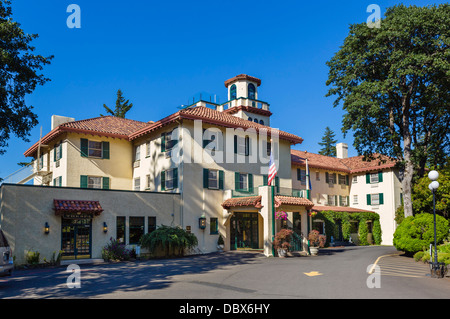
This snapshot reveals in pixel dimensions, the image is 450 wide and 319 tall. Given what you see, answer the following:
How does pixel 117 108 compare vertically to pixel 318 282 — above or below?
above

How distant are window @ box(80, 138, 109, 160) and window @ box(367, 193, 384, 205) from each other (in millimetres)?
26975

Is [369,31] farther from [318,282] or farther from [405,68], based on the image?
[318,282]

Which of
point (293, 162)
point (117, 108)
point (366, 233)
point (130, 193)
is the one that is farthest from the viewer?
point (117, 108)

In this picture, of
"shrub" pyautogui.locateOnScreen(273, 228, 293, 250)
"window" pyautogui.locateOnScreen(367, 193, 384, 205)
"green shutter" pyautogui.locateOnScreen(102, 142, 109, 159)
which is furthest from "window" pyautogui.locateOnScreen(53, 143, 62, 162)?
"window" pyautogui.locateOnScreen(367, 193, 384, 205)

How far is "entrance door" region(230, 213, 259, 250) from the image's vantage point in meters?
28.3

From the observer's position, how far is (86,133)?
28.7 m

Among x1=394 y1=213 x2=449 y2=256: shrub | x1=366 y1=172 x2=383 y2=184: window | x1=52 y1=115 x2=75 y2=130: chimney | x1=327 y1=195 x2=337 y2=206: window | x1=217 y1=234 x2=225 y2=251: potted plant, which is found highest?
x1=52 y1=115 x2=75 y2=130: chimney

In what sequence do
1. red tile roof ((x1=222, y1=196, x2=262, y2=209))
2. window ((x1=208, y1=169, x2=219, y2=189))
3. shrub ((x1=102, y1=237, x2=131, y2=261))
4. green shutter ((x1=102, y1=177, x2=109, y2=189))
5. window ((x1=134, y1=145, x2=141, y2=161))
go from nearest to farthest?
shrub ((x1=102, y1=237, x2=131, y2=261)), red tile roof ((x1=222, y1=196, x2=262, y2=209)), window ((x1=208, y1=169, x2=219, y2=189)), green shutter ((x1=102, y1=177, x2=109, y2=189)), window ((x1=134, y1=145, x2=141, y2=161))

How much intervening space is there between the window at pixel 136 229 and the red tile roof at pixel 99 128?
26.5 ft

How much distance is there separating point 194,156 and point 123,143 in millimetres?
7709

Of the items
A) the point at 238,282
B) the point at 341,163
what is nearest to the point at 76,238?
the point at 238,282

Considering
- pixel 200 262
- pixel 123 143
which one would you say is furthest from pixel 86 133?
pixel 200 262

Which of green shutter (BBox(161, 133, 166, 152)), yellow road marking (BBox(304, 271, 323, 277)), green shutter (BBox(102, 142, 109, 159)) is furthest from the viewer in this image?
green shutter (BBox(102, 142, 109, 159))

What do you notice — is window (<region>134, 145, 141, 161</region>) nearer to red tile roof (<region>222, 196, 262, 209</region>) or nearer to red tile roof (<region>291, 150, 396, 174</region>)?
red tile roof (<region>222, 196, 262, 209</region>)
